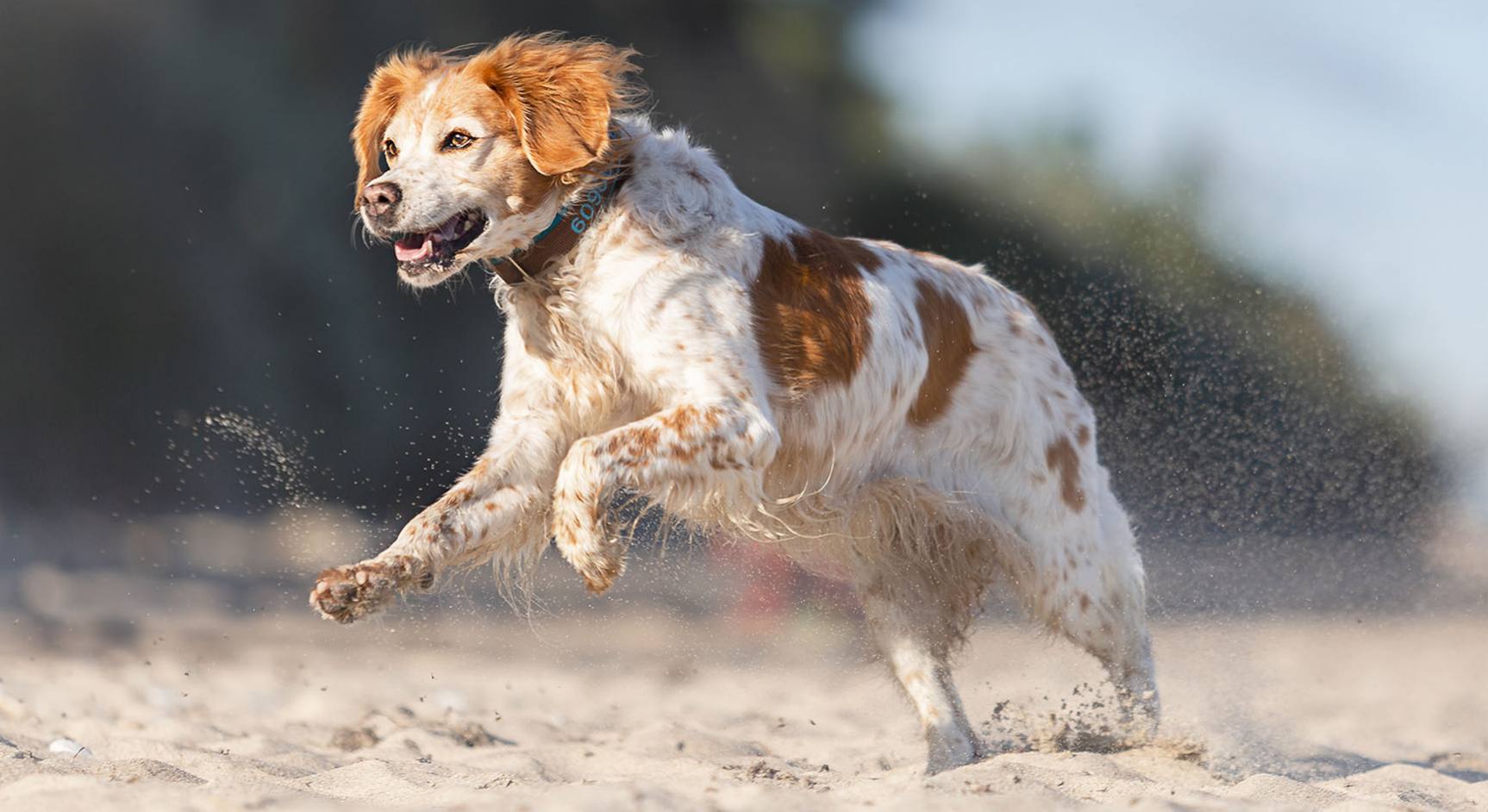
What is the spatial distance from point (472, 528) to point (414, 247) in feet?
2.25

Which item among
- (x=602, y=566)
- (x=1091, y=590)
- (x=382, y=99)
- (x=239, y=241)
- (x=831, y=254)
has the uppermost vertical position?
(x=239, y=241)

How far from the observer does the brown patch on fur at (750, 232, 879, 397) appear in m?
3.81

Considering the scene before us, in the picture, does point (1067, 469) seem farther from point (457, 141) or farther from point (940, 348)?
point (457, 141)

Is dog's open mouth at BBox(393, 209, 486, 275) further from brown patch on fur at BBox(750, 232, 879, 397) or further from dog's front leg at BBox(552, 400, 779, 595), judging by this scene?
brown patch on fur at BBox(750, 232, 879, 397)

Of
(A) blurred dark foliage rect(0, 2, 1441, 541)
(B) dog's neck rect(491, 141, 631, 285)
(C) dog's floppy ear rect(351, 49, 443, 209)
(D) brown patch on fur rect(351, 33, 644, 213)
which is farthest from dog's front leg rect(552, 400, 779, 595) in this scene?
(A) blurred dark foliage rect(0, 2, 1441, 541)

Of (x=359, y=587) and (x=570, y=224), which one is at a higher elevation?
(x=570, y=224)

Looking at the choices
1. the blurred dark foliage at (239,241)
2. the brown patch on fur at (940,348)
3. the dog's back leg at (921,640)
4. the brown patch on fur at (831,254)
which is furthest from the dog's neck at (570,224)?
the blurred dark foliage at (239,241)

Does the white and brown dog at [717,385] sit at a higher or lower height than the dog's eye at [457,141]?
lower

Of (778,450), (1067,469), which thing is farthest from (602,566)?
(1067,469)

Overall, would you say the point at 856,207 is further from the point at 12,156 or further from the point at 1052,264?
the point at 12,156

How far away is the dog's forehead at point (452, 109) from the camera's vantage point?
→ 3619mm

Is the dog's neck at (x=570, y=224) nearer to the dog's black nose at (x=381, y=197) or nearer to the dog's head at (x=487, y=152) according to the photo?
the dog's head at (x=487, y=152)

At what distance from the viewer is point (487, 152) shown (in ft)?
11.8

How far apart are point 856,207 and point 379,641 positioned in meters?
4.82
